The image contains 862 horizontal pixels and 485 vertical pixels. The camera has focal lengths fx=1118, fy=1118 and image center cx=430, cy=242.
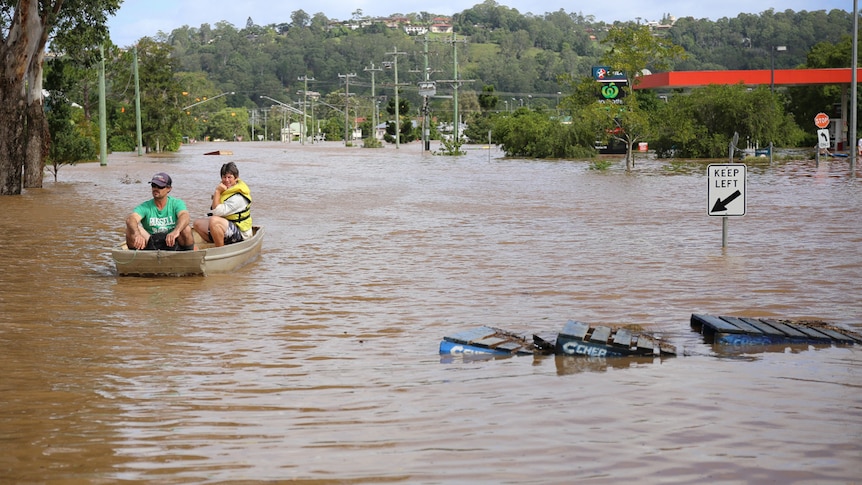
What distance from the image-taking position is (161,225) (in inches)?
587

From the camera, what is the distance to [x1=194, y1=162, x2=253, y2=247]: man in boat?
51.8 ft

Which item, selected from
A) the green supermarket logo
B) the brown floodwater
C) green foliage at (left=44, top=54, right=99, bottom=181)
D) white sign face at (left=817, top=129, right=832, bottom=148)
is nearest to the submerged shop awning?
the green supermarket logo

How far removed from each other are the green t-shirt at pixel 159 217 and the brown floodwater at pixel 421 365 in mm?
830

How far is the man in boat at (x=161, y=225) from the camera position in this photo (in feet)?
48.4

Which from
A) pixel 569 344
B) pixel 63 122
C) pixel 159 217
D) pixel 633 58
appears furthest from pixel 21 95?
pixel 633 58

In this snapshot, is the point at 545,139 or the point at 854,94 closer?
the point at 854,94

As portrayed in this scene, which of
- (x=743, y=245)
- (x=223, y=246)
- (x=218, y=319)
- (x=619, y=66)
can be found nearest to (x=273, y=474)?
(x=218, y=319)

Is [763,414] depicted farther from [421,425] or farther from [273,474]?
[273,474]

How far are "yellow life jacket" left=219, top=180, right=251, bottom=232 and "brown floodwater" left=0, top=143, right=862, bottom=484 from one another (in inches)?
30.1

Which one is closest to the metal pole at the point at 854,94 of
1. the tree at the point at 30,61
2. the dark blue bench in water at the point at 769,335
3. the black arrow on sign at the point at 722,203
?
the black arrow on sign at the point at 722,203

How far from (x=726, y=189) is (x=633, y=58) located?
33.1 meters

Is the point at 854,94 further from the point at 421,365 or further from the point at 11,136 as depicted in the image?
the point at 421,365

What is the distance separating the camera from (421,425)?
7.22 m

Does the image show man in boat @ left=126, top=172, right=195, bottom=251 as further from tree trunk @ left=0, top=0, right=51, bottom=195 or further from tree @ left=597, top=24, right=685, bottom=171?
tree @ left=597, top=24, right=685, bottom=171
